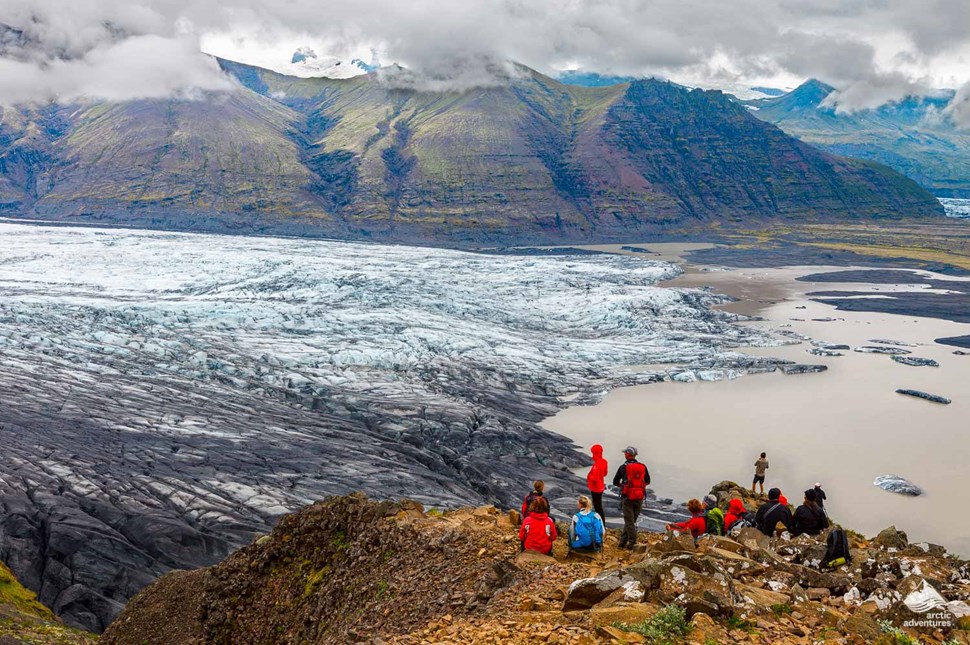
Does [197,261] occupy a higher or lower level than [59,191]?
lower

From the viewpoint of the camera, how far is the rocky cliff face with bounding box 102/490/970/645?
8172 mm

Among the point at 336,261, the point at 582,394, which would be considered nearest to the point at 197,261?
the point at 336,261

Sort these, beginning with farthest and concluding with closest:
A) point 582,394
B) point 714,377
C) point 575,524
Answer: point 714,377
point 582,394
point 575,524

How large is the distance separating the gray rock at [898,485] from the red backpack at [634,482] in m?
21.3

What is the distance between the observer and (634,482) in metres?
12.8

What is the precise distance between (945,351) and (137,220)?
140882mm

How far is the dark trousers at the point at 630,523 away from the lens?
1197 centimetres

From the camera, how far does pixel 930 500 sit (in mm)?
28359

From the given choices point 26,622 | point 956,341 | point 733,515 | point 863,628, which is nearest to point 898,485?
point 733,515

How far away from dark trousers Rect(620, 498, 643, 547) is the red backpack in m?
0.09

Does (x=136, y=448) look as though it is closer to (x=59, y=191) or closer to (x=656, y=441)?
(x=656, y=441)

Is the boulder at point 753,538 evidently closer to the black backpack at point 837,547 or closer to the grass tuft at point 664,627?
the black backpack at point 837,547

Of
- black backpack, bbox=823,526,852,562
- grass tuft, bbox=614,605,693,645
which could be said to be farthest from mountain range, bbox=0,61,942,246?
grass tuft, bbox=614,605,693,645

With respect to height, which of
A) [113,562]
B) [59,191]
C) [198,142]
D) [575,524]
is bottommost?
[113,562]
